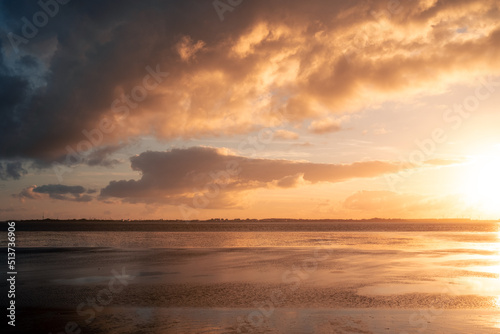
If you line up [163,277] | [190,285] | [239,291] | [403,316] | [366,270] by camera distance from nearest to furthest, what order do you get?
1. [403,316]
2. [239,291]
3. [190,285]
4. [163,277]
5. [366,270]

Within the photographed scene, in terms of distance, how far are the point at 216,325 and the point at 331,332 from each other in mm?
4692

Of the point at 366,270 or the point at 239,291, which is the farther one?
the point at 366,270

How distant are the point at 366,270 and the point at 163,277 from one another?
16835 mm

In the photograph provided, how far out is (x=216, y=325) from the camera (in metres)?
16.5

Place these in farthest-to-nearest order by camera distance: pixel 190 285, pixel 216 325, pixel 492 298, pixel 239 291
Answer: pixel 190 285 < pixel 239 291 < pixel 492 298 < pixel 216 325

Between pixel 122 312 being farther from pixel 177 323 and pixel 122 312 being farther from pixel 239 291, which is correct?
pixel 239 291

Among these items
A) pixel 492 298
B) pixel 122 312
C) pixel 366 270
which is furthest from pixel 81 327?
pixel 366 270

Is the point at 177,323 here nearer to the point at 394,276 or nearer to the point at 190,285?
the point at 190,285

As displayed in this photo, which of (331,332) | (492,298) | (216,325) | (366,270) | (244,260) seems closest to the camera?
(331,332)

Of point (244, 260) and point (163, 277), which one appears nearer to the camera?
point (163, 277)

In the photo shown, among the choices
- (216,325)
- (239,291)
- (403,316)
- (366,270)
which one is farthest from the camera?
(366,270)

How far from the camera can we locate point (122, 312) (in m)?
19.1

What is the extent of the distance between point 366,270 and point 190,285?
15604mm

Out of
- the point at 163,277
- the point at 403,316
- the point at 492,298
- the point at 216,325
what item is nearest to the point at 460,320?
the point at 403,316
